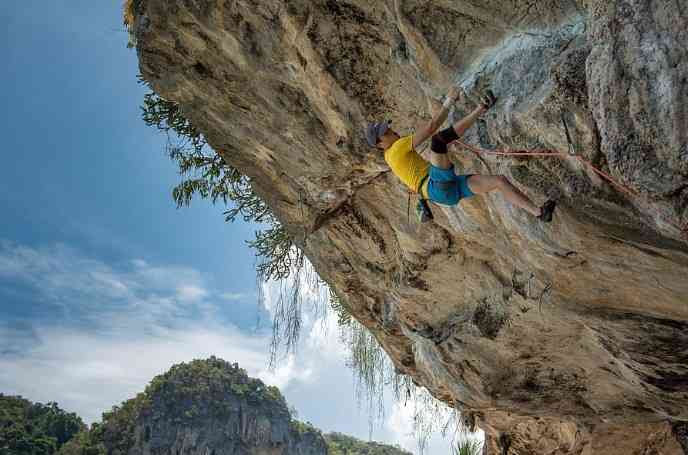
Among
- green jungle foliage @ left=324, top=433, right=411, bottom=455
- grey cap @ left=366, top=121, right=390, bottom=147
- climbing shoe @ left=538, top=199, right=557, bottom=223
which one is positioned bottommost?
climbing shoe @ left=538, top=199, right=557, bottom=223

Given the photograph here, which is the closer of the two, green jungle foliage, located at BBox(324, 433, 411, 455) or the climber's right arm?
the climber's right arm

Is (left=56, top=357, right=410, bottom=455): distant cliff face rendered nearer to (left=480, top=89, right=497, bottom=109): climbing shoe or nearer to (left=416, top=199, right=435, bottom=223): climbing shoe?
(left=416, top=199, right=435, bottom=223): climbing shoe

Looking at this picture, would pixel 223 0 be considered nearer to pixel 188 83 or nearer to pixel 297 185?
pixel 188 83

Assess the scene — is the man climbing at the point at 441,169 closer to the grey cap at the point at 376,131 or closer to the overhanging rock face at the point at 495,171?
the grey cap at the point at 376,131

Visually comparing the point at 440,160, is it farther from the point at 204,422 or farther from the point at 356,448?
the point at 356,448

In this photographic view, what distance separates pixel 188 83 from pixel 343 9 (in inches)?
89.5

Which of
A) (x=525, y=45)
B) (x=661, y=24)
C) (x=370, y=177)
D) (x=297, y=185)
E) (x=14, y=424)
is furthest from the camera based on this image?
(x=14, y=424)

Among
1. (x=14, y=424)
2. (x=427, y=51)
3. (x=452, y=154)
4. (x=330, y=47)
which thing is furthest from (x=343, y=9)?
(x=14, y=424)

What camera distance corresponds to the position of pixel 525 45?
389 cm

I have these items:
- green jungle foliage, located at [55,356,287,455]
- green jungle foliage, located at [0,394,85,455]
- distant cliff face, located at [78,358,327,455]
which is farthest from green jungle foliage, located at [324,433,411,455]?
green jungle foliage, located at [0,394,85,455]

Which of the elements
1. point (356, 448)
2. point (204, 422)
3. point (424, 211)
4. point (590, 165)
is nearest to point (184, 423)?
point (204, 422)

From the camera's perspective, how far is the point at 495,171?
4.36 meters

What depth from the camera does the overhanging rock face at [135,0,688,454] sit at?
3.12 metres

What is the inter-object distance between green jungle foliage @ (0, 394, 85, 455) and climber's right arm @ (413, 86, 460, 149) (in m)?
49.5
